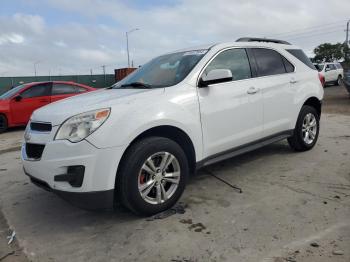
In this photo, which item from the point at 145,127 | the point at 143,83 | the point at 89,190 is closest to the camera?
the point at 89,190

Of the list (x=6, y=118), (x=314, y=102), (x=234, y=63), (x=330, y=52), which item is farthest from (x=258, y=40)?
(x=330, y=52)

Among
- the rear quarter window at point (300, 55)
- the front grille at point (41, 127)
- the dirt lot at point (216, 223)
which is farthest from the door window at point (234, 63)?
the front grille at point (41, 127)

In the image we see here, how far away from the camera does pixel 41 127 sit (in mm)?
3695

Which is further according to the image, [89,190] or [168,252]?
[89,190]

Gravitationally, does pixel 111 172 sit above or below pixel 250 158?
above

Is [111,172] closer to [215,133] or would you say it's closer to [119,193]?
[119,193]

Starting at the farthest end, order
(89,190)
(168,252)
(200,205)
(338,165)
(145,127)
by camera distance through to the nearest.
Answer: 1. (338,165)
2. (200,205)
3. (145,127)
4. (89,190)
5. (168,252)

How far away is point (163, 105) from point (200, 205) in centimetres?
116

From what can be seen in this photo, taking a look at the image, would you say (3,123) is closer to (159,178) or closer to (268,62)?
(268,62)

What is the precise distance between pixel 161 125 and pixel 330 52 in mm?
58848

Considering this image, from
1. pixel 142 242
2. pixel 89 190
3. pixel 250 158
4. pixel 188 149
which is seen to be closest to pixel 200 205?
pixel 188 149

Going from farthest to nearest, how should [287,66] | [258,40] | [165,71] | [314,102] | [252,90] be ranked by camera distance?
1. [314,102]
2. [287,66]
3. [258,40]
4. [252,90]
5. [165,71]

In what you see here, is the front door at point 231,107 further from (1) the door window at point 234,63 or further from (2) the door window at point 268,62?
(2) the door window at point 268,62

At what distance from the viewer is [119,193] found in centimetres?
356
